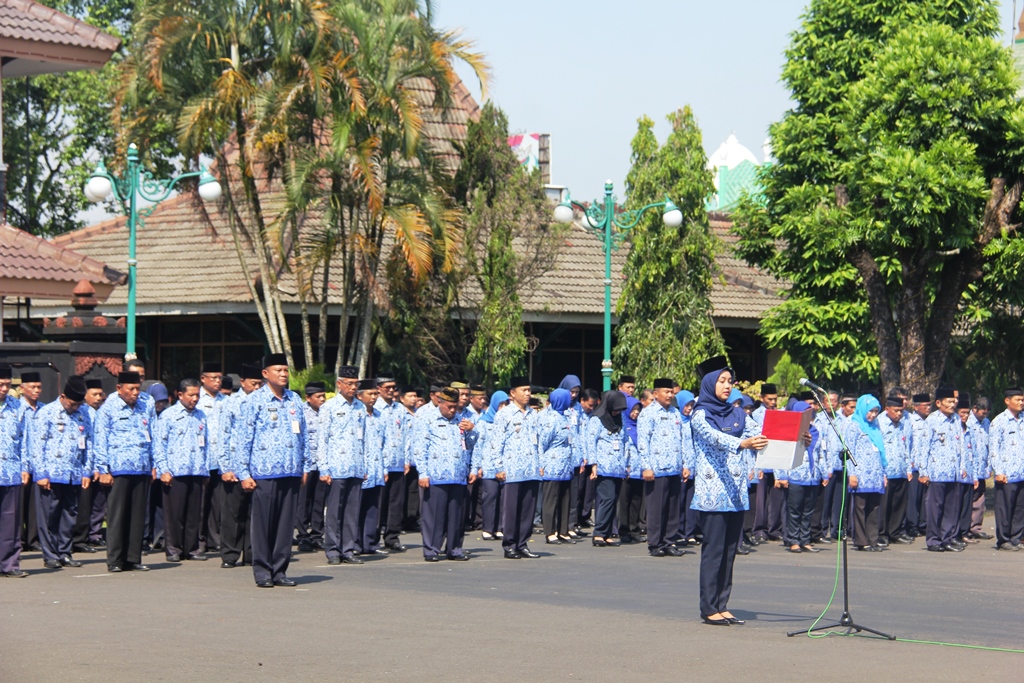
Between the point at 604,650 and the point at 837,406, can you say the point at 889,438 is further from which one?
the point at 604,650

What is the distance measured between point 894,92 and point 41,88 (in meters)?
23.9

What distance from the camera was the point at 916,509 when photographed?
20484mm

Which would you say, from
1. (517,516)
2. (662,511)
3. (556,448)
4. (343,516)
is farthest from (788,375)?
(343,516)

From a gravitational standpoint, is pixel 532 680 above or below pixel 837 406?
below

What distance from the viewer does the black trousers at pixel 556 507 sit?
59.5ft

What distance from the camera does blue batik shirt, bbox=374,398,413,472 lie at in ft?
56.9

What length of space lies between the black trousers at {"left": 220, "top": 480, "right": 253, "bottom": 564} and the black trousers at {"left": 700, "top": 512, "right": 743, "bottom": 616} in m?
5.54

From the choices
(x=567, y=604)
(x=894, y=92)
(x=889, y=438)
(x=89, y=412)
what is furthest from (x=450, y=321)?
(x=567, y=604)

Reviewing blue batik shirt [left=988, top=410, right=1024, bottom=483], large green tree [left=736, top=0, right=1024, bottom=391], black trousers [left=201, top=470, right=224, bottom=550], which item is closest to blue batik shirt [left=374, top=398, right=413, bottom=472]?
black trousers [left=201, top=470, right=224, bottom=550]

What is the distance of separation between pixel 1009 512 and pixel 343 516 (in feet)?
27.8

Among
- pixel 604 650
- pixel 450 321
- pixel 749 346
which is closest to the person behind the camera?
pixel 604 650

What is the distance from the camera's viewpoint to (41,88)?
129 feet

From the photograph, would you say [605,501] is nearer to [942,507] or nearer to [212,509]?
[942,507]

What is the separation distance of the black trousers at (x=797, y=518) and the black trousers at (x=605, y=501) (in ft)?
6.78
